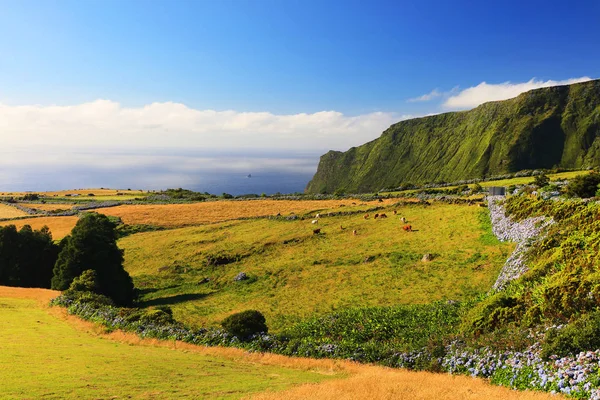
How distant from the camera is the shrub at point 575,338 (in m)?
13.7

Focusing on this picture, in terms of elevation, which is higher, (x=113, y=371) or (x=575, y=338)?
(x=575, y=338)

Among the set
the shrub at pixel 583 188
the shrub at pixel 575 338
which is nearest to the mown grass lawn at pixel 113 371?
the shrub at pixel 575 338

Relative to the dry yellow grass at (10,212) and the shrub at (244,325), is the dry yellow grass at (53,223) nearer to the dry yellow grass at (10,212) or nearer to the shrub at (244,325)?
the dry yellow grass at (10,212)

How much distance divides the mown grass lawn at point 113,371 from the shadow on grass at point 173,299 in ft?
50.5

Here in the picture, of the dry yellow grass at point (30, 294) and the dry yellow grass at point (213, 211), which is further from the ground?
the dry yellow grass at point (213, 211)

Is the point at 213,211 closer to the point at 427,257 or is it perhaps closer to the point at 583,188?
the point at 427,257

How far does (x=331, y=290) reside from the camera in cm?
3722

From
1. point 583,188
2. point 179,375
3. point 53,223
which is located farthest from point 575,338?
point 53,223

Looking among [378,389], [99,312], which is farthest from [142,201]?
[378,389]

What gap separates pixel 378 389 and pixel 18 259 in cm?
5263

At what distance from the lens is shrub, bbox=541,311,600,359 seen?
13.7 meters

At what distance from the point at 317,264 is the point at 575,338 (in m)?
32.9

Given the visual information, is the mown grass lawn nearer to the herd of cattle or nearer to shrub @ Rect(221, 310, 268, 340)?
shrub @ Rect(221, 310, 268, 340)

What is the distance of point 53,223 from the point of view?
88.1 m
